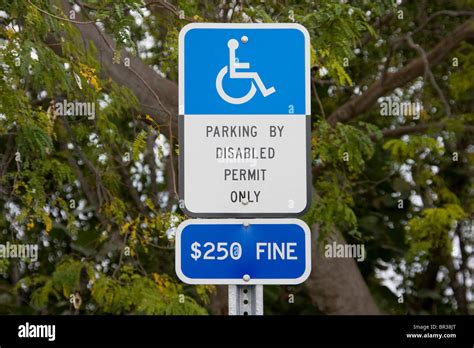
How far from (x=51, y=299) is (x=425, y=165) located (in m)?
4.41

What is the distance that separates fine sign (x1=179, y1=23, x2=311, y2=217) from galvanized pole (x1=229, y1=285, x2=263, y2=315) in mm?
231

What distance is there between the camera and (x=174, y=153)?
949 centimetres

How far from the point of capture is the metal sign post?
3.18 meters

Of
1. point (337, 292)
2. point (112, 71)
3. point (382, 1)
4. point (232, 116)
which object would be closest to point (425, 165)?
point (337, 292)

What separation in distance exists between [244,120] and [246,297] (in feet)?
1.87

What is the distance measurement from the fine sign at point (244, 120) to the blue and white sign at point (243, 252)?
0.05m

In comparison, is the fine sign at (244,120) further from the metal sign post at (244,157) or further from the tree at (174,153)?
the tree at (174,153)

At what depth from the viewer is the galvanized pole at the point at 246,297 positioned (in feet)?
10.3
